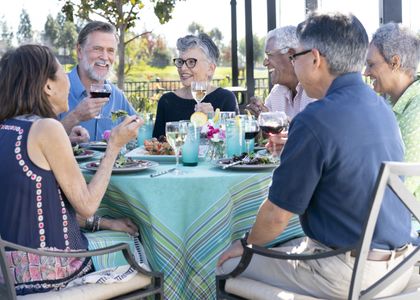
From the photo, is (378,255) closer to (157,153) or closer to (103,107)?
(157,153)

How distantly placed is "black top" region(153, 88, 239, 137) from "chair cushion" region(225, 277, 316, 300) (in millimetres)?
2225

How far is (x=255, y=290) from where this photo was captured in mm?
2127

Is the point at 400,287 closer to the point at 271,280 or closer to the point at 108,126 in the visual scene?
the point at 271,280

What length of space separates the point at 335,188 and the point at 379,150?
0.60ft

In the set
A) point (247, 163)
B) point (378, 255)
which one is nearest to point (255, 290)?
point (378, 255)

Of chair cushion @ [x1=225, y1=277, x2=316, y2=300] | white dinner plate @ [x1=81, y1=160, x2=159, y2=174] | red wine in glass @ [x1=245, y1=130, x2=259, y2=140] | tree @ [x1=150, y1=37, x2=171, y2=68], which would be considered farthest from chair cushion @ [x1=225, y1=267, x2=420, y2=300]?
tree @ [x1=150, y1=37, x2=171, y2=68]

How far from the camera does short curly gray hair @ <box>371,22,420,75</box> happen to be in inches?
113

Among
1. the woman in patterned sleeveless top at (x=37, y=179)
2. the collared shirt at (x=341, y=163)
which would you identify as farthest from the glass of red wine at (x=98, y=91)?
the collared shirt at (x=341, y=163)

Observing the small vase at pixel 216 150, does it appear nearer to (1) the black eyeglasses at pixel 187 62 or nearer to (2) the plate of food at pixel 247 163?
(2) the plate of food at pixel 247 163

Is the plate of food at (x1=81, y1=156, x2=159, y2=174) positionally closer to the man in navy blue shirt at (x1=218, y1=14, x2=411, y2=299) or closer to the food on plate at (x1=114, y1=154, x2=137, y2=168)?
the food on plate at (x1=114, y1=154, x2=137, y2=168)

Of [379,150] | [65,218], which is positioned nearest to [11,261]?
[65,218]

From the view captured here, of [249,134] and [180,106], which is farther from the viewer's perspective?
[180,106]

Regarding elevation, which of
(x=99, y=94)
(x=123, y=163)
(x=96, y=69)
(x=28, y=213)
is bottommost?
(x=28, y=213)

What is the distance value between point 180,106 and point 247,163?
1.79 metres
